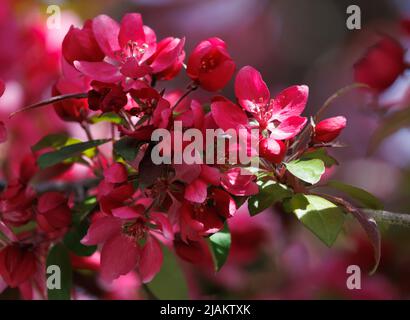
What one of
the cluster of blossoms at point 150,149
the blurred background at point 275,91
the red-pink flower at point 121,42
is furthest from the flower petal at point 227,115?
the blurred background at point 275,91

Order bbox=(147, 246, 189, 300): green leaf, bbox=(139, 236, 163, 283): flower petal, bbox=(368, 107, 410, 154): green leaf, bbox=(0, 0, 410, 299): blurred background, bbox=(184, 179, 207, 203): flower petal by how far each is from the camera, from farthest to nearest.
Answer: bbox=(0, 0, 410, 299): blurred background
bbox=(368, 107, 410, 154): green leaf
bbox=(147, 246, 189, 300): green leaf
bbox=(139, 236, 163, 283): flower petal
bbox=(184, 179, 207, 203): flower petal

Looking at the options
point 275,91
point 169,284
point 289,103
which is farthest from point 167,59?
point 275,91

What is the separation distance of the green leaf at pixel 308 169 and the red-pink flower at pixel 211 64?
140 mm

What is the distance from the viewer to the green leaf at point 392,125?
1252 mm

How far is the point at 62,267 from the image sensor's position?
1.04 metres

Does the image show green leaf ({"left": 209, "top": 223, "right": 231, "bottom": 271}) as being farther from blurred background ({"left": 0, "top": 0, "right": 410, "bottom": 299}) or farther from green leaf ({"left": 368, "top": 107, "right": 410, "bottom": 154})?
green leaf ({"left": 368, "top": 107, "right": 410, "bottom": 154})

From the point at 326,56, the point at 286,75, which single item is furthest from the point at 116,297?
the point at 326,56

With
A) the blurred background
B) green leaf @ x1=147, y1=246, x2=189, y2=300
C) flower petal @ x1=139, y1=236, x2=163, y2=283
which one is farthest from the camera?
the blurred background

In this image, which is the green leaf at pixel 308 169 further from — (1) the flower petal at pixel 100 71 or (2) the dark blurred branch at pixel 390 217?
(1) the flower petal at pixel 100 71

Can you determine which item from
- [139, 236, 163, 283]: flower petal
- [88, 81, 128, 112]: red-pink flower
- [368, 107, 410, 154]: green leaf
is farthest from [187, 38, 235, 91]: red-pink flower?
[368, 107, 410, 154]: green leaf

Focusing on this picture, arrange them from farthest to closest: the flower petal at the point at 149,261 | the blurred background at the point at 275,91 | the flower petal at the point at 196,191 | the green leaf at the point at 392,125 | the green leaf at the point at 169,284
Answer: the blurred background at the point at 275,91 → the green leaf at the point at 392,125 → the green leaf at the point at 169,284 → the flower petal at the point at 149,261 → the flower petal at the point at 196,191

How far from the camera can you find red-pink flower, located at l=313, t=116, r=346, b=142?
0.90 metres

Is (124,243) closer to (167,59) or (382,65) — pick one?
(167,59)

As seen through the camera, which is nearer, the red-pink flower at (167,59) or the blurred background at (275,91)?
the red-pink flower at (167,59)
